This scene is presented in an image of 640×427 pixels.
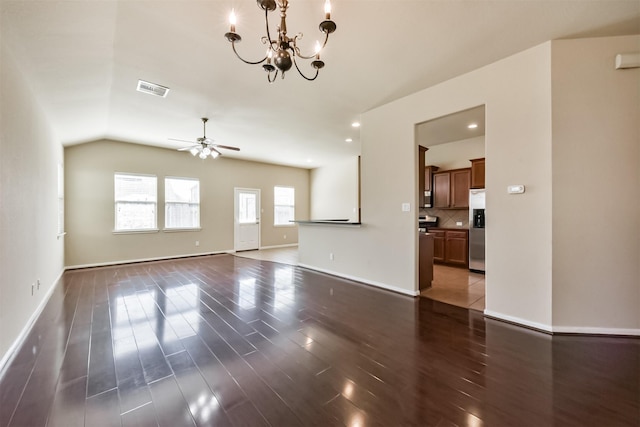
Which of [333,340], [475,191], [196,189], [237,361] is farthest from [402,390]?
[196,189]

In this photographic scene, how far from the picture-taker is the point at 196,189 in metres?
7.15

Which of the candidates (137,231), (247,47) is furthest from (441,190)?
(137,231)

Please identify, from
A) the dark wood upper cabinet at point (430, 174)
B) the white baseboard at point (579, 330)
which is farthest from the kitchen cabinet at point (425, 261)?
the dark wood upper cabinet at point (430, 174)

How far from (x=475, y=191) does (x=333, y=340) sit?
429 cm

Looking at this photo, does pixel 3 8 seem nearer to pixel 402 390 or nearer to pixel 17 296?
pixel 17 296

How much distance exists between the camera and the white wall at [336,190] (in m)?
8.26

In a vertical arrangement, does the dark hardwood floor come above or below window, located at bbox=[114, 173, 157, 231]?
below

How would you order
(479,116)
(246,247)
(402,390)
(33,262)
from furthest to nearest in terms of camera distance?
(246,247) → (479,116) → (33,262) → (402,390)

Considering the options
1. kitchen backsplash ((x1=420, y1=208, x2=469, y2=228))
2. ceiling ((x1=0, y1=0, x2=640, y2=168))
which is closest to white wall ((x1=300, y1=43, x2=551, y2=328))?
ceiling ((x1=0, y1=0, x2=640, y2=168))

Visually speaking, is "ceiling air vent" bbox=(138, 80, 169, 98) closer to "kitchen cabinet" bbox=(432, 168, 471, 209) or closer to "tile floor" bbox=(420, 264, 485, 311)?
"tile floor" bbox=(420, 264, 485, 311)

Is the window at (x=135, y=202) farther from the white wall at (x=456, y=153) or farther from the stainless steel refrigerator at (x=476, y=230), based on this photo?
the stainless steel refrigerator at (x=476, y=230)

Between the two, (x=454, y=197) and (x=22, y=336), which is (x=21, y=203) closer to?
(x=22, y=336)

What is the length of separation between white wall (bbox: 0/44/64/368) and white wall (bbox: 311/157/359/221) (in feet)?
22.1

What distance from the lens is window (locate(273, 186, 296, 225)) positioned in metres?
8.93
